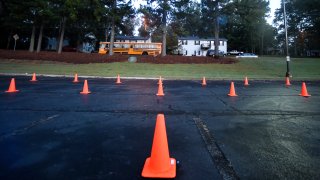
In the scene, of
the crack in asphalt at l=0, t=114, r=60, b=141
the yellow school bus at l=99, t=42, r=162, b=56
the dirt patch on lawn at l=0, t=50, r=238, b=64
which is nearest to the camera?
the crack in asphalt at l=0, t=114, r=60, b=141

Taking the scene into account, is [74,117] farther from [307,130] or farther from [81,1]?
[81,1]

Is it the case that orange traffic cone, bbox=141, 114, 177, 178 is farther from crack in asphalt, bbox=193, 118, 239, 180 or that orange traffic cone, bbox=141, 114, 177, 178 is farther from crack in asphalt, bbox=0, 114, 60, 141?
crack in asphalt, bbox=0, 114, 60, 141

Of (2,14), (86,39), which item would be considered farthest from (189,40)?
(2,14)

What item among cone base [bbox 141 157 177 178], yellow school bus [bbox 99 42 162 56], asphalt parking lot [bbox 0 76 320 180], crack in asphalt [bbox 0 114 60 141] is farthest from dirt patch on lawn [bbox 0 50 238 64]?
cone base [bbox 141 157 177 178]

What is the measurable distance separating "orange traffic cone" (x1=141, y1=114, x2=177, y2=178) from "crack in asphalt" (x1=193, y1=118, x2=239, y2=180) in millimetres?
659

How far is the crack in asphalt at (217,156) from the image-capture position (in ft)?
12.2

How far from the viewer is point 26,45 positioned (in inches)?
2514

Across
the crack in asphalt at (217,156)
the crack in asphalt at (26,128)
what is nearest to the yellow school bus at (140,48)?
the crack in asphalt at (26,128)

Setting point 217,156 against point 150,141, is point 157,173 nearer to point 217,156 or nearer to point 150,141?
point 217,156

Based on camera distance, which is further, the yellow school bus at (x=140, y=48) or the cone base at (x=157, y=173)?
the yellow school bus at (x=140, y=48)

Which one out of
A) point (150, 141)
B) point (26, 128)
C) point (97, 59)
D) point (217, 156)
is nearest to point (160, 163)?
point (217, 156)

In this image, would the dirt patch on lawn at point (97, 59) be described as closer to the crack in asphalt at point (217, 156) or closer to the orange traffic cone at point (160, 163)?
the crack in asphalt at point (217, 156)

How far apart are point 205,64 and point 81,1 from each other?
18.6 m

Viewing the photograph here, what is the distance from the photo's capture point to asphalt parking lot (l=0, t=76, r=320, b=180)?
3.80 meters
